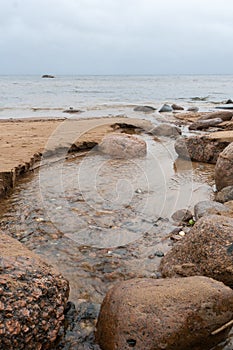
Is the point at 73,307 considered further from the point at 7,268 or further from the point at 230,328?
the point at 230,328

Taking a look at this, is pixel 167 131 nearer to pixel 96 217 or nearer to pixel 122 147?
pixel 122 147

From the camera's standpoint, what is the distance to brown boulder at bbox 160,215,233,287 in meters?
3.17

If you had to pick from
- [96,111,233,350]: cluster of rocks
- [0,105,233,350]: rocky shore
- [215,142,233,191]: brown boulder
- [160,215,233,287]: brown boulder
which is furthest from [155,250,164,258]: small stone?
[215,142,233,191]: brown boulder

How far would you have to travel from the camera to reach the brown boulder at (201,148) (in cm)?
805

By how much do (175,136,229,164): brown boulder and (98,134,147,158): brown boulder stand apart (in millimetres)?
1011

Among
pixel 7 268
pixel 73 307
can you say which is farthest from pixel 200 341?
pixel 7 268

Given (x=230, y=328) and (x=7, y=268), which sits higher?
(x=7, y=268)

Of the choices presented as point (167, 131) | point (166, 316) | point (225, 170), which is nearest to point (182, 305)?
point (166, 316)

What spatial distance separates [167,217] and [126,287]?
2296mm

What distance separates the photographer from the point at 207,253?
324cm

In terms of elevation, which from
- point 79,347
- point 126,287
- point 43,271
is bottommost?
point 79,347

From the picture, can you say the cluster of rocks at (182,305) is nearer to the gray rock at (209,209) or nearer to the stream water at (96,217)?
the stream water at (96,217)

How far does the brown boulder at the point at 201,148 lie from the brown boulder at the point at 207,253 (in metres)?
4.84

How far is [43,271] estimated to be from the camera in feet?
8.80
